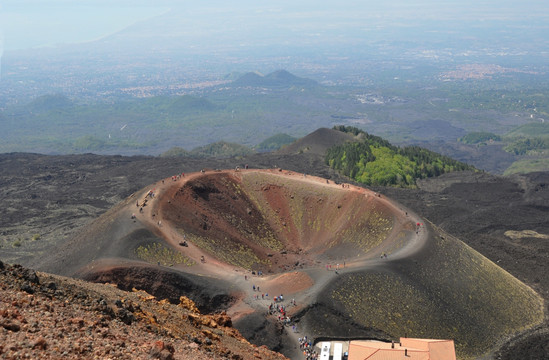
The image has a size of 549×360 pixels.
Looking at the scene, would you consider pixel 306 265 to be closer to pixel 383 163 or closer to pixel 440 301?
pixel 440 301

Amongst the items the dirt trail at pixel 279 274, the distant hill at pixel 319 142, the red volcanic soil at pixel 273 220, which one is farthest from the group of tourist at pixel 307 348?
the distant hill at pixel 319 142

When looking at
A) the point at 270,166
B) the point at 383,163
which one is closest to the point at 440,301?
the point at 383,163

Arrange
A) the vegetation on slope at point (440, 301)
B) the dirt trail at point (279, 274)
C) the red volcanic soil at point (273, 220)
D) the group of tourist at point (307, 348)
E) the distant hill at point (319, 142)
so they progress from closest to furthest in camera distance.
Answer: the group of tourist at point (307, 348), the vegetation on slope at point (440, 301), the dirt trail at point (279, 274), the red volcanic soil at point (273, 220), the distant hill at point (319, 142)

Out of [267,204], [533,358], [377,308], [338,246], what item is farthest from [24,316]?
[267,204]

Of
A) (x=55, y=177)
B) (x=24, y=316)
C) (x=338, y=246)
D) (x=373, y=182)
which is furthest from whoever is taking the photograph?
(x=55, y=177)

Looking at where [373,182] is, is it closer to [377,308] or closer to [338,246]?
[338,246]

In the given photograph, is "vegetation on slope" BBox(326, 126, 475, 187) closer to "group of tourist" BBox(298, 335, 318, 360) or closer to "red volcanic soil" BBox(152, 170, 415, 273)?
"red volcanic soil" BBox(152, 170, 415, 273)

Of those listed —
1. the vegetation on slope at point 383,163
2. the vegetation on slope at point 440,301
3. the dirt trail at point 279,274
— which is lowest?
the vegetation on slope at point 383,163

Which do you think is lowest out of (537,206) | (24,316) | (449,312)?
(537,206)

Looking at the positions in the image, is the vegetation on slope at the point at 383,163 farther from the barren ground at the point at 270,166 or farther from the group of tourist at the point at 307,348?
the group of tourist at the point at 307,348
